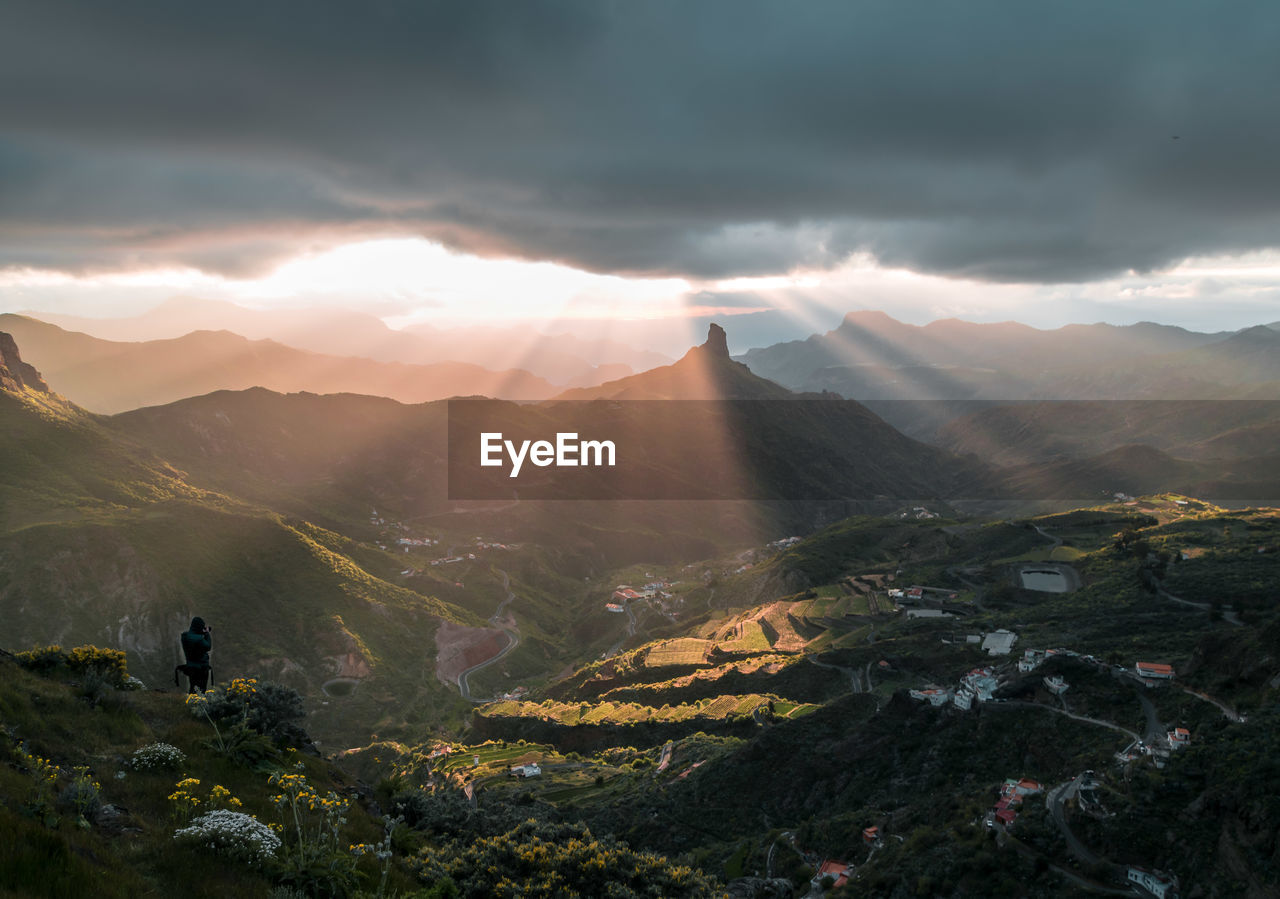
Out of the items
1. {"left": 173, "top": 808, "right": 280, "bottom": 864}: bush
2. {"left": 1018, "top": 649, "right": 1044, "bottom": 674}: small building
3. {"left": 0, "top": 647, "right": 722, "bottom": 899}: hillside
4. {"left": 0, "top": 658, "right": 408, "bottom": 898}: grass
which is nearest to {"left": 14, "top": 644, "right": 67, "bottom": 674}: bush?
{"left": 0, "top": 647, "right": 722, "bottom": 899}: hillside

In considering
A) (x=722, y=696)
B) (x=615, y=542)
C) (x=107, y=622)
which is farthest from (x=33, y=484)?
(x=615, y=542)

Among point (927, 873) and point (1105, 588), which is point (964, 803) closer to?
point (927, 873)

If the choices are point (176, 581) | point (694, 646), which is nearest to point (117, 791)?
point (694, 646)

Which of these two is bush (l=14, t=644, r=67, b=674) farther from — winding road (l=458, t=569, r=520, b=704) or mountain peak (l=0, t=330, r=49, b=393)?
mountain peak (l=0, t=330, r=49, b=393)

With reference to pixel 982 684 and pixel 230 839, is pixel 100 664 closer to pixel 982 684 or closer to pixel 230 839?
pixel 230 839

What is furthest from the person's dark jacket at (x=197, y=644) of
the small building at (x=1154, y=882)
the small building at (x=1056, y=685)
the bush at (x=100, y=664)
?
the small building at (x=1056, y=685)

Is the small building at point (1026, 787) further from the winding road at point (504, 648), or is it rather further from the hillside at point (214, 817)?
the winding road at point (504, 648)
